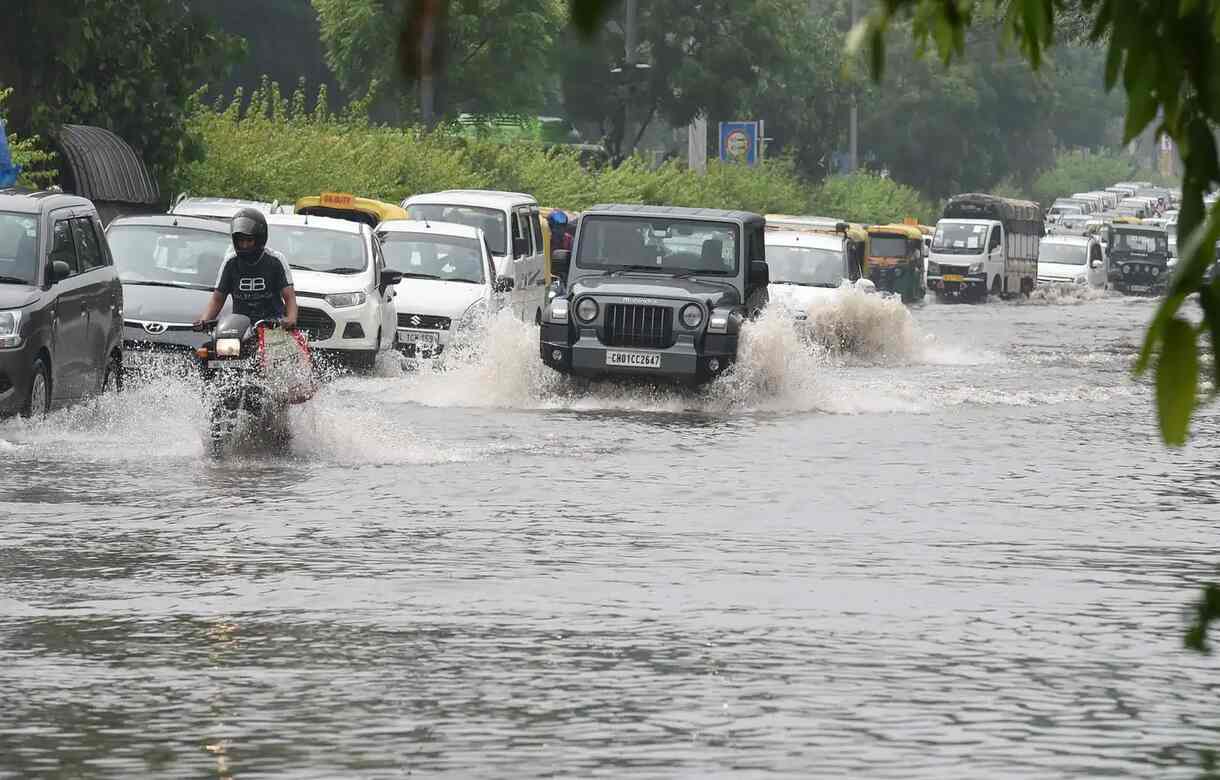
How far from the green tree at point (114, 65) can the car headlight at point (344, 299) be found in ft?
29.4

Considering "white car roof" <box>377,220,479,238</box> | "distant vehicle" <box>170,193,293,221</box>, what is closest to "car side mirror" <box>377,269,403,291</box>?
"distant vehicle" <box>170,193,293,221</box>

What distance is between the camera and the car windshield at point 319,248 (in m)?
28.2

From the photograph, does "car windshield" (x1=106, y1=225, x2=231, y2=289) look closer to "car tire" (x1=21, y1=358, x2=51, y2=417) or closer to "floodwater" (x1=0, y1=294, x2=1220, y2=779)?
"floodwater" (x1=0, y1=294, x2=1220, y2=779)

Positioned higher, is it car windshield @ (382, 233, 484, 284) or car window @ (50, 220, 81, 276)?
car window @ (50, 220, 81, 276)

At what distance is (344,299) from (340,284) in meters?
0.23

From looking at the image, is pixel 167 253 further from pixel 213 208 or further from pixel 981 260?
pixel 981 260

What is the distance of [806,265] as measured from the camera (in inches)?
1350

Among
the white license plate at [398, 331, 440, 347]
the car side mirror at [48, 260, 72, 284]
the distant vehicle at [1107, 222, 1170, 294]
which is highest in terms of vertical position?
the car side mirror at [48, 260, 72, 284]

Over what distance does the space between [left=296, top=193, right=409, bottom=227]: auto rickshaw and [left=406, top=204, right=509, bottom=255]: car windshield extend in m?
1.75

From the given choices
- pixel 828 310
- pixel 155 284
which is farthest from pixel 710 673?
pixel 828 310

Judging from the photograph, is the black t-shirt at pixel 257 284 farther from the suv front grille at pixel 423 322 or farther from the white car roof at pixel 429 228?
the white car roof at pixel 429 228

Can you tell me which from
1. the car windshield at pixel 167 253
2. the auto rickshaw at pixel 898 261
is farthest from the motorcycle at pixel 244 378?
the auto rickshaw at pixel 898 261

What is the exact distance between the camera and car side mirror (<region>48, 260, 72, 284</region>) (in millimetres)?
18422

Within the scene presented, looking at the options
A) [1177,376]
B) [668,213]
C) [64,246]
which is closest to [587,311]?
[668,213]
